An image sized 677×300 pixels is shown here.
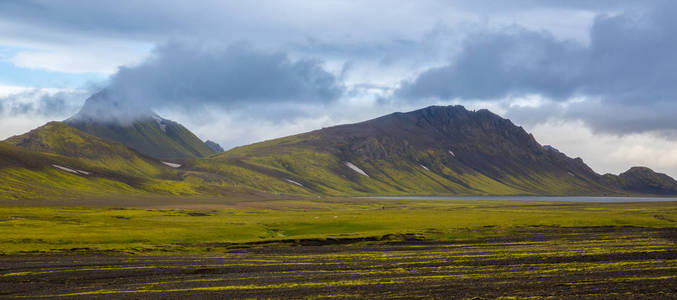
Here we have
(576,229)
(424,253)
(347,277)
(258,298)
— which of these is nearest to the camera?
(258,298)

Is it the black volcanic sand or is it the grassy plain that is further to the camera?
the grassy plain

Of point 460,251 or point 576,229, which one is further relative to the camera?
point 576,229

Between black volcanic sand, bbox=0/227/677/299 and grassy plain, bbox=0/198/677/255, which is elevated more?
grassy plain, bbox=0/198/677/255

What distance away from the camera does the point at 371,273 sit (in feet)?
185

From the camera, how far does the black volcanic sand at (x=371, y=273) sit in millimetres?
45656

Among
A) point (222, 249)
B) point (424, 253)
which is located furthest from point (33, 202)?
point (424, 253)

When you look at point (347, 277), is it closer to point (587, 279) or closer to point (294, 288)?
point (294, 288)

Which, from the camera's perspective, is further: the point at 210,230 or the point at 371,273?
the point at 210,230

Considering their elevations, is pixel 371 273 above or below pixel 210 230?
below

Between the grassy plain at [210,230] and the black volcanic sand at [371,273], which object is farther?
the grassy plain at [210,230]

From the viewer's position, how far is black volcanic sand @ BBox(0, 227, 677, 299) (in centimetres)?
4566

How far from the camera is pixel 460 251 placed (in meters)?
73.6

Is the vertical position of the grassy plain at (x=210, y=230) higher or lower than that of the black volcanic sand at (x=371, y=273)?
higher

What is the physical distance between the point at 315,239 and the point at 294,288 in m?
44.3
